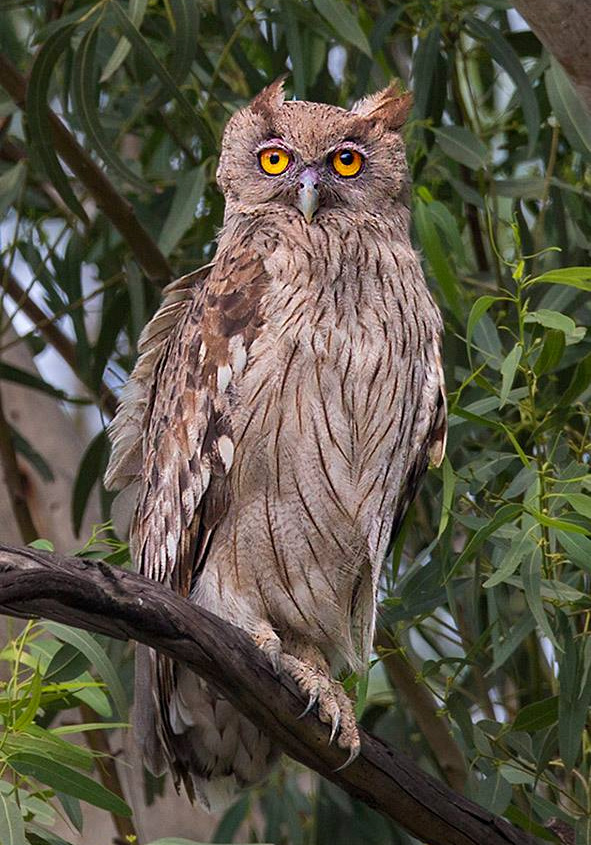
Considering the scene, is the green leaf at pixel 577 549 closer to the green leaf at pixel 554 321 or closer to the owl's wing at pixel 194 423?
the green leaf at pixel 554 321

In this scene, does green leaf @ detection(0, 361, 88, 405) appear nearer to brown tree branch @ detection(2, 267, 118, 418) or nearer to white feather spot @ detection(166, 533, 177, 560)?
brown tree branch @ detection(2, 267, 118, 418)

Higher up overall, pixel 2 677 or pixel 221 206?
pixel 221 206

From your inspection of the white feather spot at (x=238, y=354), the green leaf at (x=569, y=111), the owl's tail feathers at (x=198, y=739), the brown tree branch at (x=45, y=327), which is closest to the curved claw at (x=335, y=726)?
the owl's tail feathers at (x=198, y=739)

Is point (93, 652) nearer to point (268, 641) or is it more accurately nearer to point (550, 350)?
point (268, 641)

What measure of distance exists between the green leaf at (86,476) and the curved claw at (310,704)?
1.10 metres

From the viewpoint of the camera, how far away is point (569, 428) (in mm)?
2814

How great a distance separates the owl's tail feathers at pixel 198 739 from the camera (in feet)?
8.30

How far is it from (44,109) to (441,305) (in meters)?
0.92

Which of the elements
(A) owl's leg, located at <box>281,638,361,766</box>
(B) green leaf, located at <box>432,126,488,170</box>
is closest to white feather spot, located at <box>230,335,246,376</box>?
(A) owl's leg, located at <box>281,638,361,766</box>

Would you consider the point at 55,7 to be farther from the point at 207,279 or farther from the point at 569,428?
the point at 569,428

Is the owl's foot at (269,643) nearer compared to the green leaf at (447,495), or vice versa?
A: the green leaf at (447,495)

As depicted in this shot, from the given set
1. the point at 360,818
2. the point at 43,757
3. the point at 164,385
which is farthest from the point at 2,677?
the point at 43,757

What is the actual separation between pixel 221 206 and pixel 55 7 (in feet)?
2.04

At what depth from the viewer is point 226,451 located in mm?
2414
